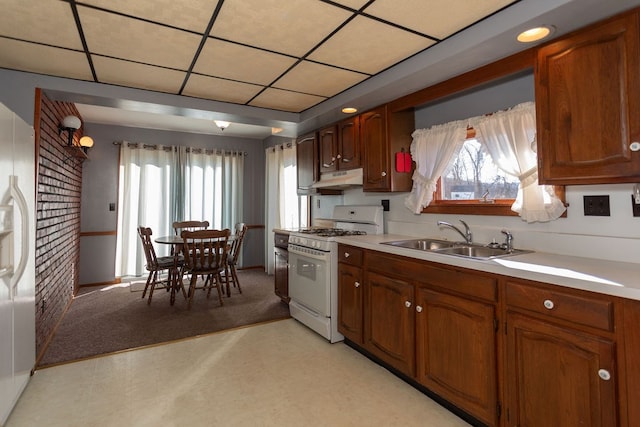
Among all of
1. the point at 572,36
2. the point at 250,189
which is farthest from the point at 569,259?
the point at 250,189

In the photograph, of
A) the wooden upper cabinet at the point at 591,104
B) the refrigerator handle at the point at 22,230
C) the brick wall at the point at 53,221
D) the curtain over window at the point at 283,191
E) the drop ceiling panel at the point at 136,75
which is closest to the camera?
the wooden upper cabinet at the point at 591,104

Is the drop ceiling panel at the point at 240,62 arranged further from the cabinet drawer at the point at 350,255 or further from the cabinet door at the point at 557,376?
the cabinet door at the point at 557,376

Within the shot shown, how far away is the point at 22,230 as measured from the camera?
1949 millimetres

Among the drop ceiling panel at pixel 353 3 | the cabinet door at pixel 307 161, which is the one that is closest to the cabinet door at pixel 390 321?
the drop ceiling panel at pixel 353 3

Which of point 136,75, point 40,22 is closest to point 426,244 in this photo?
point 136,75

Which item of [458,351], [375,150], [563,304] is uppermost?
[375,150]

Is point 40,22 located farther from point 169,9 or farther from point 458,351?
point 458,351

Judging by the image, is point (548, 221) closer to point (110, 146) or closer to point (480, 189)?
point (480, 189)

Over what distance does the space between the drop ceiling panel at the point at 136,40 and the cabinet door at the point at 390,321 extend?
2.04 metres

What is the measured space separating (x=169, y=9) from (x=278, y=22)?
1.86ft

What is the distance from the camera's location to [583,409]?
4.32 ft

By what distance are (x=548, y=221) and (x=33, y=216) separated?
11.2ft

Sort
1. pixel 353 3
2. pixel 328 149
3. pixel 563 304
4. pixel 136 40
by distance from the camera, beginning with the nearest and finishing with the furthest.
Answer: pixel 563 304, pixel 353 3, pixel 136 40, pixel 328 149

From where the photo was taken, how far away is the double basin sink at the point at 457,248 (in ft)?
6.94
